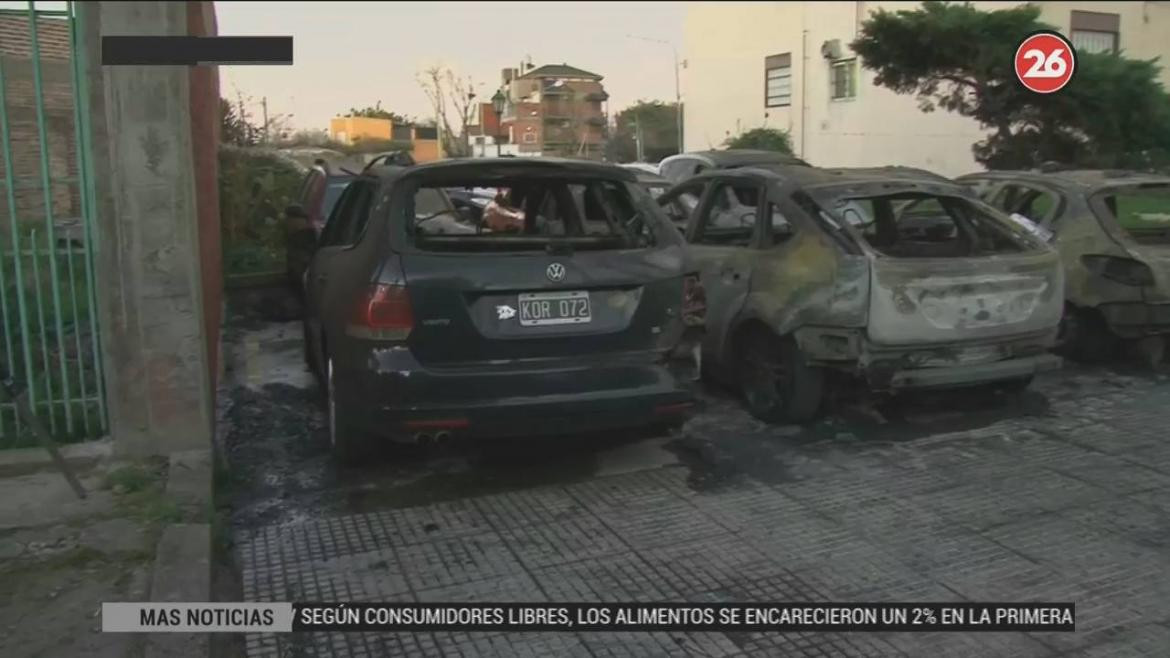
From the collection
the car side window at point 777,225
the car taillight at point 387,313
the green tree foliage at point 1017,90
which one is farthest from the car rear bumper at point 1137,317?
the green tree foliage at point 1017,90

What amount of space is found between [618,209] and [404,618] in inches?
99.7

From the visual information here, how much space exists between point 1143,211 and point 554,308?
519cm

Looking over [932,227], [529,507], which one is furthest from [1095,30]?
[529,507]

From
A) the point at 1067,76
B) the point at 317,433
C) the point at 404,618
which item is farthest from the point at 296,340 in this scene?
the point at 1067,76

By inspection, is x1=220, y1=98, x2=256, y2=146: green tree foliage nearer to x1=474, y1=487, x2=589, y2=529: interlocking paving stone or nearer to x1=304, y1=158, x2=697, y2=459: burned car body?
x1=304, y1=158, x2=697, y2=459: burned car body

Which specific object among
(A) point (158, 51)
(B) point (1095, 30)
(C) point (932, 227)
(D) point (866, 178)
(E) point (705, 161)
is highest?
(B) point (1095, 30)

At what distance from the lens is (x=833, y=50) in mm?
25906

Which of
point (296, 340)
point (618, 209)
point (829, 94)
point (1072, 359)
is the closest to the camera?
point (618, 209)

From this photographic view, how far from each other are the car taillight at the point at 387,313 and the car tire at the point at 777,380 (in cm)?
243

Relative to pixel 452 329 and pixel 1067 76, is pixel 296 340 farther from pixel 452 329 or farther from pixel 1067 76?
pixel 1067 76

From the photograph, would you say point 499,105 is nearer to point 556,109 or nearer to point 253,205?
point 556,109

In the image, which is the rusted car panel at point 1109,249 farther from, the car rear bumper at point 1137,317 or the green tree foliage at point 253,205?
the green tree foliage at point 253,205

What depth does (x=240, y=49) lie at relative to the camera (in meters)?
3.93

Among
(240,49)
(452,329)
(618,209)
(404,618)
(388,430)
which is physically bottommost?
(404,618)
